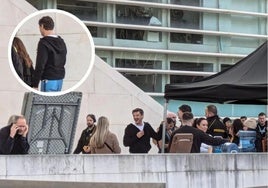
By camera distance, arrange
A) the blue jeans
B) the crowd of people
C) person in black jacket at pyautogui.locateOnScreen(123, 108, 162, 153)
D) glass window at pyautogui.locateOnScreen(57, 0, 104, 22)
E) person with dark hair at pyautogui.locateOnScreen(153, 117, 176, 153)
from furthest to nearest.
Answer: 1. glass window at pyautogui.locateOnScreen(57, 0, 104, 22)
2. person with dark hair at pyautogui.locateOnScreen(153, 117, 176, 153)
3. person in black jacket at pyautogui.locateOnScreen(123, 108, 162, 153)
4. the blue jeans
5. the crowd of people

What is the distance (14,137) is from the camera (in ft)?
34.4

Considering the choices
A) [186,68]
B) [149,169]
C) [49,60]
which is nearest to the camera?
[149,169]

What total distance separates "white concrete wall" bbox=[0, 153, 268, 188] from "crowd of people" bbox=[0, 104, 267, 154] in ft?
1.28

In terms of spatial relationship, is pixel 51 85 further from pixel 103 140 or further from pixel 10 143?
pixel 10 143

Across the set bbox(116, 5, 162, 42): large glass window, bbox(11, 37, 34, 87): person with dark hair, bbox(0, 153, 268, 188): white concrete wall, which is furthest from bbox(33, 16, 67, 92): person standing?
bbox(116, 5, 162, 42): large glass window

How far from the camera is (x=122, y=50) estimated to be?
23.3 meters

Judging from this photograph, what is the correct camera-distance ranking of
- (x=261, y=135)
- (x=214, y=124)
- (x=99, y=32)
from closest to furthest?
(x=214, y=124)
(x=261, y=135)
(x=99, y=32)

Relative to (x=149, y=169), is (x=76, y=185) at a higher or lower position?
lower

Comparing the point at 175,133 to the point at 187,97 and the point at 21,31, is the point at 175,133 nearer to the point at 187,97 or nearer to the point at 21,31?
the point at 187,97

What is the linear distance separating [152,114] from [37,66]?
621cm

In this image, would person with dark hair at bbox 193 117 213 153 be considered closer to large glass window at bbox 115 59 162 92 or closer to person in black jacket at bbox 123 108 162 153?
person in black jacket at bbox 123 108 162 153

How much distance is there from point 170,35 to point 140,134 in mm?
12666

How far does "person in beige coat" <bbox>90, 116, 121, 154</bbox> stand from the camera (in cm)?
1136

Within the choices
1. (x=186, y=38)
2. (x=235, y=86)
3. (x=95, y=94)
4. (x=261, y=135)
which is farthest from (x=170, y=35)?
(x=235, y=86)
